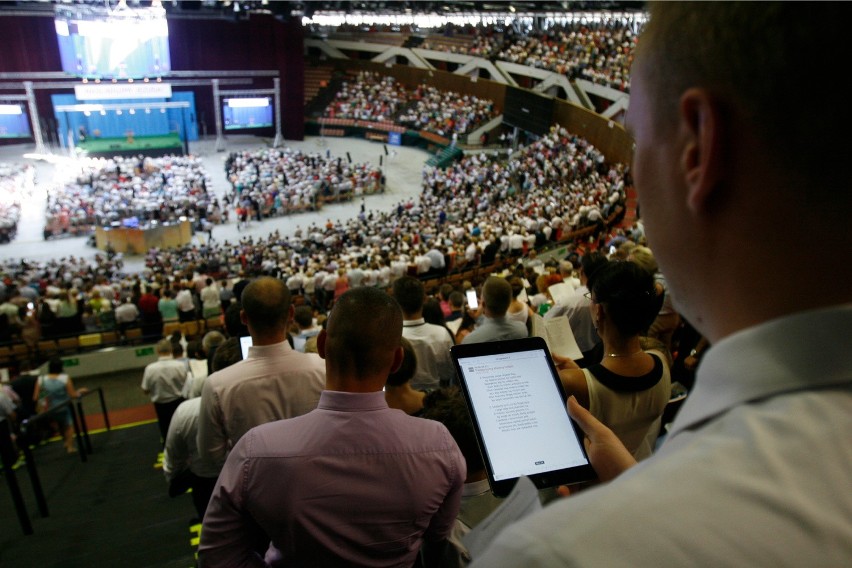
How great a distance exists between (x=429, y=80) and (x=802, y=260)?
35702mm

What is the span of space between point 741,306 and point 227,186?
2730 cm

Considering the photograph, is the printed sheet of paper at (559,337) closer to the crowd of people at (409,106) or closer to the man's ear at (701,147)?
the man's ear at (701,147)

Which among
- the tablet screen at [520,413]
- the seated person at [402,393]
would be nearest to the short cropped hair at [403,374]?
the seated person at [402,393]

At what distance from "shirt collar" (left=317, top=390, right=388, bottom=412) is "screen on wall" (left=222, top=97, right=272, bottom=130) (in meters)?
32.5

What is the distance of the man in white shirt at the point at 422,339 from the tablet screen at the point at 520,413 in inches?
90.4

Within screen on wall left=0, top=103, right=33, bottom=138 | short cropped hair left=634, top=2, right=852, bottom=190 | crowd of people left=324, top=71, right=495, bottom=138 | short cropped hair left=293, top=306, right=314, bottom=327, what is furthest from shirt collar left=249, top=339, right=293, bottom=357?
screen on wall left=0, top=103, right=33, bottom=138

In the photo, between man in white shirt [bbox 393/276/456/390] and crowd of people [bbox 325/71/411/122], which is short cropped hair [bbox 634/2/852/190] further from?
crowd of people [bbox 325/71/411/122]

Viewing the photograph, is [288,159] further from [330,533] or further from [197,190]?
[330,533]

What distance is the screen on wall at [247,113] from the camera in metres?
31.3

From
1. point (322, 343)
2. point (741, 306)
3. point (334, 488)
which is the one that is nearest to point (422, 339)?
point (322, 343)

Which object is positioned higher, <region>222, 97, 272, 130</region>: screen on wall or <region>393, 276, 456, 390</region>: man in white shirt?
<region>393, 276, 456, 390</region>: man in white shirt

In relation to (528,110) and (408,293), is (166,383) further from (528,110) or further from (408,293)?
(528,110)

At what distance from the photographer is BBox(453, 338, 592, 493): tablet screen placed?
1.81 metres

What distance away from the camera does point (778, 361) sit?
557 millimetres
